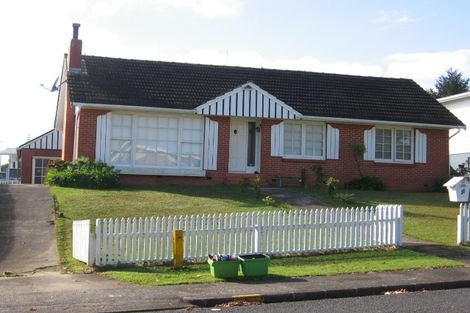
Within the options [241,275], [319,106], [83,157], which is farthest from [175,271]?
[319,106]

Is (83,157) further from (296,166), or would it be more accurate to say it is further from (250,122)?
(296,166)

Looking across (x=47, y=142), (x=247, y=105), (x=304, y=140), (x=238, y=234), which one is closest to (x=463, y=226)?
(x=238, y=234)

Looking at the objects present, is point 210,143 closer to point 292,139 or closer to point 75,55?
point 292,139

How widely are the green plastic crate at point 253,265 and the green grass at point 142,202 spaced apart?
175 inches

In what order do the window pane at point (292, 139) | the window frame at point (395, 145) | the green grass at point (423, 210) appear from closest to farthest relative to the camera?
the green grass at point (423, 210)
the window pane at point (292, 139)
the window frame at point (395, 145)

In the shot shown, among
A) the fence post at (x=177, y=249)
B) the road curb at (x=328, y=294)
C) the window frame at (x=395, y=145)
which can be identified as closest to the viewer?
the road curb at (x=328, y=294)

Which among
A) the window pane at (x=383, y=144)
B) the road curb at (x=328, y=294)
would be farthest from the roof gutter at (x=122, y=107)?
the road curb at (x=328, y=294)

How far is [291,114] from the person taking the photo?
23078 millimetres

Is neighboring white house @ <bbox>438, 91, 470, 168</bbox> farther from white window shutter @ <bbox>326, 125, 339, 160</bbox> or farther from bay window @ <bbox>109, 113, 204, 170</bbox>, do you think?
bay window @ <bbox>109, 113, 204, 170</bbox>

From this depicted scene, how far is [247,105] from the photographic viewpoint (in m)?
22.6

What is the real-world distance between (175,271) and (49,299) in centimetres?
288

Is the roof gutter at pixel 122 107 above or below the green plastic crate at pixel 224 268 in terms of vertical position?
above

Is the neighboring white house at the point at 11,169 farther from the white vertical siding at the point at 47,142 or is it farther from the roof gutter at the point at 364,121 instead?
the roof gutter at the point at 364,121

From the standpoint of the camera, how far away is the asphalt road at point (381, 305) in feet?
27.0
